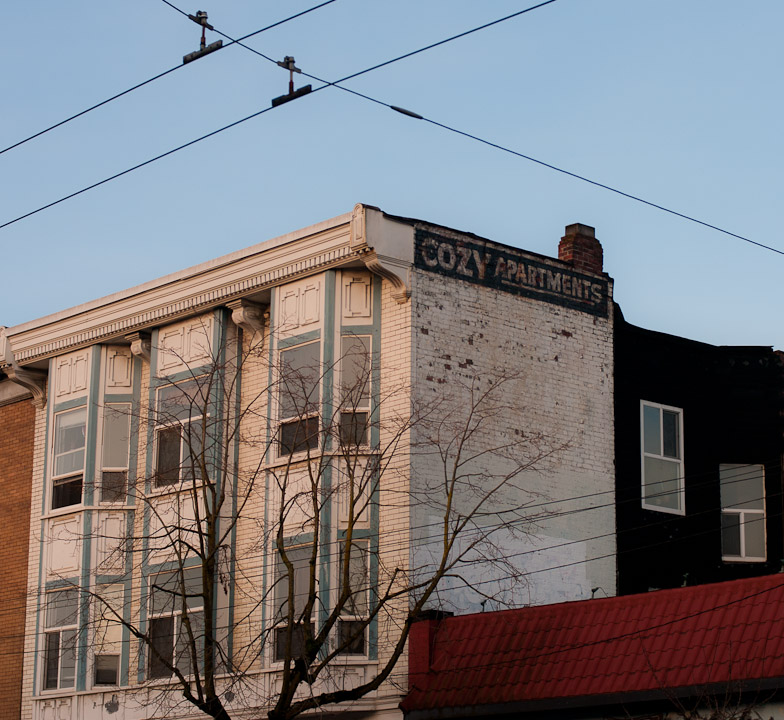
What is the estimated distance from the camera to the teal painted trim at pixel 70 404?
94.9 feet

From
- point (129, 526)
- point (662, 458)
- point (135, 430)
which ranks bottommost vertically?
point (129, 526)

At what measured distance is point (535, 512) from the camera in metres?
24.6

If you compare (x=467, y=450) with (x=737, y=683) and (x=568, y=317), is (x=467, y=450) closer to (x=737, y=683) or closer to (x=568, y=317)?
(x=568, y=317)

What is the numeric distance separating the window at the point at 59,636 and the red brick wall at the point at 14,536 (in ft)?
4.10

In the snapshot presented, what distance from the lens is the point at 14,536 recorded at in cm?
3088

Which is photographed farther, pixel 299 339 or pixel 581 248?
pixel 581 248

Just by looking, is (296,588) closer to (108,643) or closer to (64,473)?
(108,643)

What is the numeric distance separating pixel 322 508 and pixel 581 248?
745 cm

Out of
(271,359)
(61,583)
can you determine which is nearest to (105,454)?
(61,583)

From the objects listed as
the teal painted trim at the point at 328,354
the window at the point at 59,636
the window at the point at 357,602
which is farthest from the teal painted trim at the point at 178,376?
the window at the point at 357,602

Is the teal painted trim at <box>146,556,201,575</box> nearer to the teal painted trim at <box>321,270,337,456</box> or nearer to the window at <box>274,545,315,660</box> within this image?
the window at <box>274,545,315,660</box>

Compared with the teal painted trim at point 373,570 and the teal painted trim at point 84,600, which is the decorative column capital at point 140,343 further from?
the teal painted trim at point 373,570

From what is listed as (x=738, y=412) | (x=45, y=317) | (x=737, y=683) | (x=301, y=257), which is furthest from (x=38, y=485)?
(x=737, y=683)

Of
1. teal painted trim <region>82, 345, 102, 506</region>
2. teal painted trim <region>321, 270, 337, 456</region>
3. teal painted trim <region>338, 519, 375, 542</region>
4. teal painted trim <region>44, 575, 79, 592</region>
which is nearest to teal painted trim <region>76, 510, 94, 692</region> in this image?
teal painted trim <region>82, 345, 102, 506</region>
